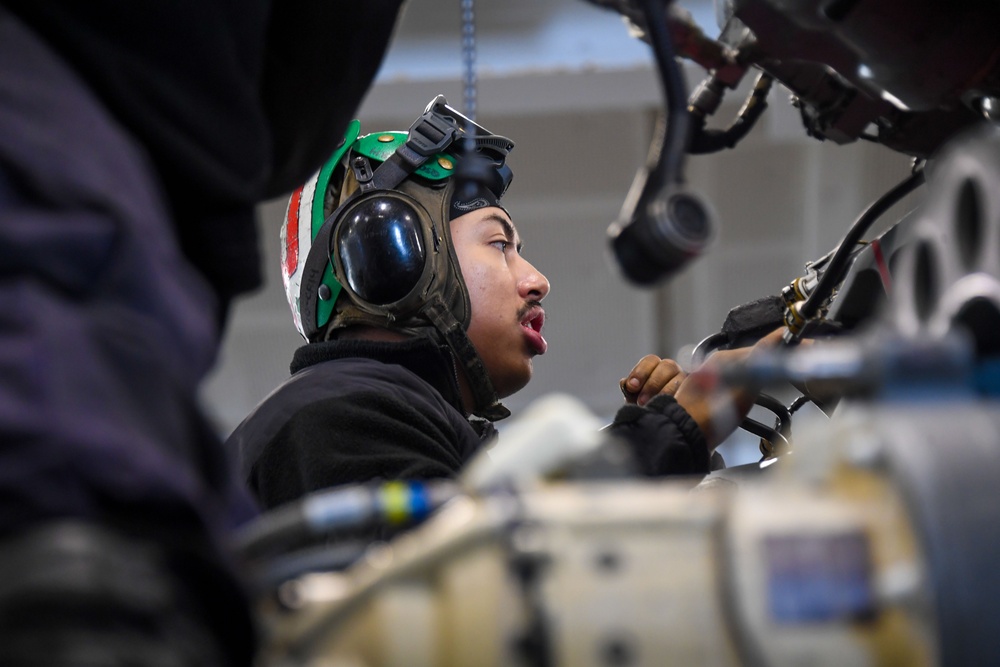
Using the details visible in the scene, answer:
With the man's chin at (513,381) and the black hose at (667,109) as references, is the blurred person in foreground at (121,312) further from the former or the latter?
the man's chin at (513,381)

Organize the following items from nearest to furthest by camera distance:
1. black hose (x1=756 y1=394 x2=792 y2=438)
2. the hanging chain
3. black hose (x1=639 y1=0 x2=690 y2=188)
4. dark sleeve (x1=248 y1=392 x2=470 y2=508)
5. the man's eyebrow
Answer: black hose (x1=639 y1=0 x2=690 y2=188), the hanging chain, dark sleeve (x1=248 y1=392 x2=470 y2=508), black hose (x1=756 y1=394 x2=792 y2=438), the man's eyebrow

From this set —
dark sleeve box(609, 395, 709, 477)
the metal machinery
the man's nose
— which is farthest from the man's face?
the metal machinery

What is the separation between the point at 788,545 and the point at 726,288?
3.93 metres

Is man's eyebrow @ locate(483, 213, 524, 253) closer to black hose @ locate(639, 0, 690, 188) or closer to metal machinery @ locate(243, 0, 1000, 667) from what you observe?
black hose @ locate(639, 0, 690, 188)

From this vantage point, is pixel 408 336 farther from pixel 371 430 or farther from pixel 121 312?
pixel 121 312

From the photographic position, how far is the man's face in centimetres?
216

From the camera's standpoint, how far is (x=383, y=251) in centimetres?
196

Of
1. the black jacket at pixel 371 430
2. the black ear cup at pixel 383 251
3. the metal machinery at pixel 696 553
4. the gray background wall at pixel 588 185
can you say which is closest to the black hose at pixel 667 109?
the metal machinery at pixel 696 553

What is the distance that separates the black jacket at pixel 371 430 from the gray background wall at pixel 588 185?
1844 mm

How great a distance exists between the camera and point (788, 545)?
0.53 meters

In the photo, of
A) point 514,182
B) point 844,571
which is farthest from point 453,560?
point 514,182

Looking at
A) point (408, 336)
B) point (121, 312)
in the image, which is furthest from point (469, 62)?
point (408, 336)

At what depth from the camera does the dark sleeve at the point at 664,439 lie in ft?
4.66

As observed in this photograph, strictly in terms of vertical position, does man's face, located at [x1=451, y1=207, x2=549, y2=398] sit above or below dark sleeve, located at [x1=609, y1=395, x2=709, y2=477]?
above
